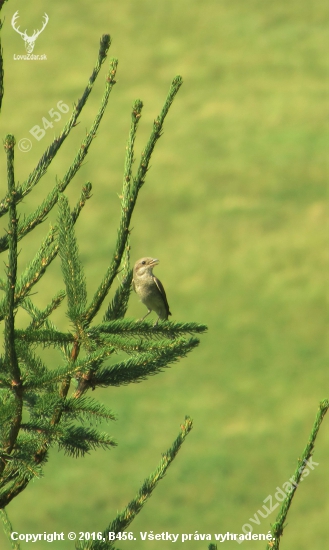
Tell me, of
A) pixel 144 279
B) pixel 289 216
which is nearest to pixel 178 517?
pixel 289 216

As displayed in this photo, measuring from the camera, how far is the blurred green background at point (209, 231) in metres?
13.2

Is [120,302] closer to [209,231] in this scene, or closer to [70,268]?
[70,268]

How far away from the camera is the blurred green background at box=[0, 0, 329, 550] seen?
43.4 ft

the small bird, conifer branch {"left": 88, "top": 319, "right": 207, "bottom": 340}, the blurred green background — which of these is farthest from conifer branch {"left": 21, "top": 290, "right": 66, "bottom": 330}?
the blurred green background

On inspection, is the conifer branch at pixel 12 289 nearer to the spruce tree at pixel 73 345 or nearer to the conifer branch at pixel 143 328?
the spruce tree at pixel 73 345

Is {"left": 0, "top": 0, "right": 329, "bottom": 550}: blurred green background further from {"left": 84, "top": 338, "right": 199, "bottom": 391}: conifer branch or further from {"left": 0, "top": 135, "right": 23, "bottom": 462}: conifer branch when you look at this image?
{"left": 0, "top": 135, "right": 23, "bottom": 462}: conifer branch

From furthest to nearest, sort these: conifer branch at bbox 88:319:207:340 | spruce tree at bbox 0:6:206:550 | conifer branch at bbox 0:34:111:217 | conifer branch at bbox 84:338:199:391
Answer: conifer branch at bbox 0:34:111:217
conifer branch at bbox 84:338:199:391
conifer branch at bbox 88:319:207:340
spruce tree at bbox 0:6:206:550

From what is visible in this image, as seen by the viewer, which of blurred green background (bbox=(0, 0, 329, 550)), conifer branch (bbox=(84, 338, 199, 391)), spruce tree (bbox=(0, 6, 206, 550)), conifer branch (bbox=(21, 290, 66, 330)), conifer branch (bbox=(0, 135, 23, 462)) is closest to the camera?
conifer branch (bbox=(0, 135, 23, 462))

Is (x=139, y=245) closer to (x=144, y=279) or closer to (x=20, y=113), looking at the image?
(x=20, y=113)

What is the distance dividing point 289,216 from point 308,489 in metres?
6.32

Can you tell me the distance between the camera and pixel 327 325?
15.0 metres

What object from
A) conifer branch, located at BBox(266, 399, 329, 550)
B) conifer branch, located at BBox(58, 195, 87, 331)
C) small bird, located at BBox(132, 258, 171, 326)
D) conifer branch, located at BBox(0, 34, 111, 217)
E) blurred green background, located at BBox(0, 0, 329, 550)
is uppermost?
blurred green background, located at BBox(0, 0, 329, 550)

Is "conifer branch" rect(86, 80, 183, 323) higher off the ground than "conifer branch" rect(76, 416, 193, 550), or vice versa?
"conifer branch" rect(86, 80, 183, 323)

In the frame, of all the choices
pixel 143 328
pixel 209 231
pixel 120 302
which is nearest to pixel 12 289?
pixel 143 328
